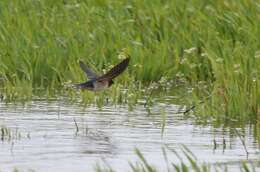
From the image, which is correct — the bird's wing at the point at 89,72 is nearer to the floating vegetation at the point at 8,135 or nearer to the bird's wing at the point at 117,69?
the bird's wing at the point at 117,69

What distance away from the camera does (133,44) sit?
38.1 feet

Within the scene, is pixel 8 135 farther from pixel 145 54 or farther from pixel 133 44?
pixel 133 44

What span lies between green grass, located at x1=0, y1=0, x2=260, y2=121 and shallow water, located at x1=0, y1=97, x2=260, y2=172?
0.42 metres

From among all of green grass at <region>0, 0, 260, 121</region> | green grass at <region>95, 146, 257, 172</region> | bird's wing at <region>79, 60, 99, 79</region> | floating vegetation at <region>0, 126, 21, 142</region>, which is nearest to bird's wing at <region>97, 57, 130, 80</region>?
bird's wing at <region>79, 60, 99, 79</region>

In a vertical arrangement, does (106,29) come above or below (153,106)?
above

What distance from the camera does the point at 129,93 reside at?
1037 cm

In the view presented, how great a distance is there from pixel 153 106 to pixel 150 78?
1.14 m

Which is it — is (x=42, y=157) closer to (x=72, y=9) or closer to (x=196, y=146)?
(x=196, y=146)

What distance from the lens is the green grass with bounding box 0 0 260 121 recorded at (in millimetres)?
10672

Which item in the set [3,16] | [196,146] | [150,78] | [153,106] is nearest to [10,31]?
[3,16]

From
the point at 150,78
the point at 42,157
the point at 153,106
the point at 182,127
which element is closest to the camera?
the point at 42,157

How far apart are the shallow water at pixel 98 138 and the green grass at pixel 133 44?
1.37 feet

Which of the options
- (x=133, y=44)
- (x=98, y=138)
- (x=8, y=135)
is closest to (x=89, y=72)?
(x=98, y=138)

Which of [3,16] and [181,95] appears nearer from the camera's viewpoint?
[181,95]
